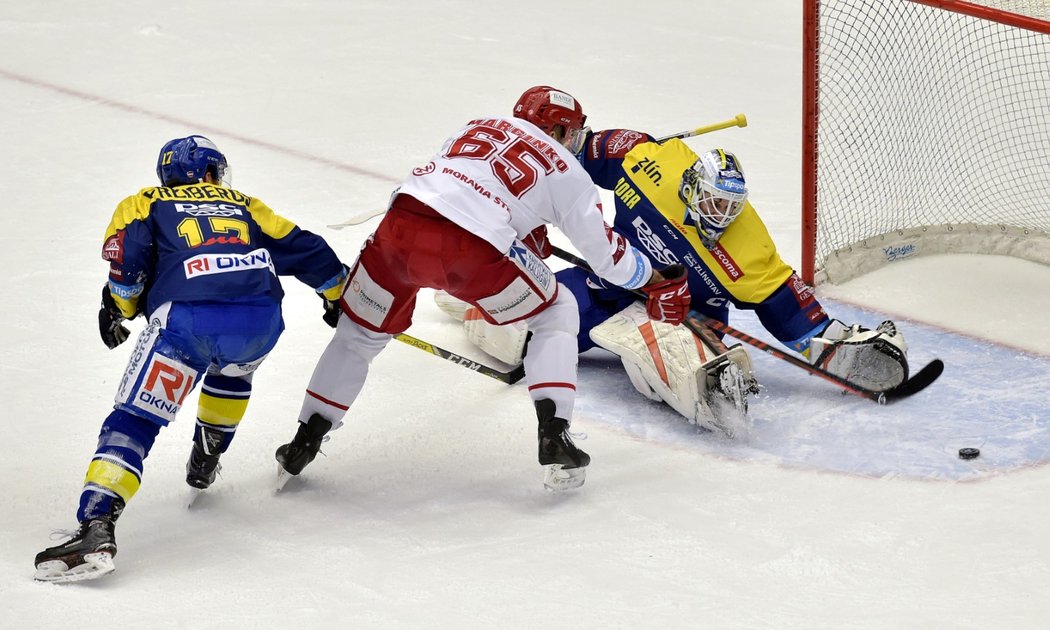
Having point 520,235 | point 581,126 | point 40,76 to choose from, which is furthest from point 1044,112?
point 40,76

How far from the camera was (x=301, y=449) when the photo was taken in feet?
11.5

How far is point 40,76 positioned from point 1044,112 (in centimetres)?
505

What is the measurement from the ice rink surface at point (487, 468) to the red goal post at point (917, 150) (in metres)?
0.11

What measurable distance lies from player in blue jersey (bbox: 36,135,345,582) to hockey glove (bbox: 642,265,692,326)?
0.90 meters

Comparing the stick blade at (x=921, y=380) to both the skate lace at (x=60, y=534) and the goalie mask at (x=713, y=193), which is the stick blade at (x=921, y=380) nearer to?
the goalie mask at (x=713, y=193)

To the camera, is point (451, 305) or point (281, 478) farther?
point (451, 305)

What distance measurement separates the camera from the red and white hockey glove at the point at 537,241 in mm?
3625

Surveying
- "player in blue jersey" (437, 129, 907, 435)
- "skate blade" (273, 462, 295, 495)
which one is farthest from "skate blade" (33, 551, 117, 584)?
"player in blue jersey" (437, 129, 907, 435)

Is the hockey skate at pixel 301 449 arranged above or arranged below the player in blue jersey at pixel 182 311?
below

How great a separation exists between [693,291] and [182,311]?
5.59 feet

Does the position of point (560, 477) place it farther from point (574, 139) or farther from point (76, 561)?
point (76, 561)

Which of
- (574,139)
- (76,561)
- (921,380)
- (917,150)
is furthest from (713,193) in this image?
(76,561)

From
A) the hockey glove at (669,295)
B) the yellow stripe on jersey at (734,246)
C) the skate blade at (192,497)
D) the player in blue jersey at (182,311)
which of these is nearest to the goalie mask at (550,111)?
the hockey glove at (669,295)

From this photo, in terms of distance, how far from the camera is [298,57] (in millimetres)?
7680
